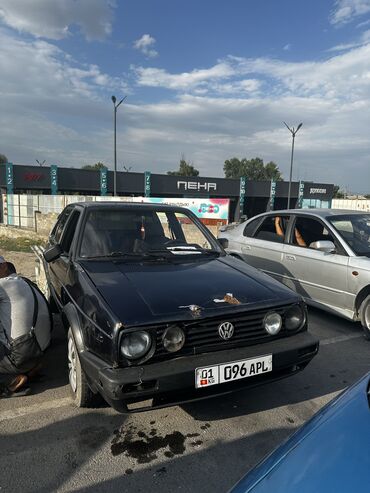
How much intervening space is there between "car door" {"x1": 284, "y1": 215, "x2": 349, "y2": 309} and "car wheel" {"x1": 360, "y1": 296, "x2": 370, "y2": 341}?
0.87 feet

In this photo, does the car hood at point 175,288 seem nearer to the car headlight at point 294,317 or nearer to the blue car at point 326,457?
the car headlight at point 294,317

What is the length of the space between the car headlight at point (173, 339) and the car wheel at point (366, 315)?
315cm

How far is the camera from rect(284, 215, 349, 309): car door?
5277mm

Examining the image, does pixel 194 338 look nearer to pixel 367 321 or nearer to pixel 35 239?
pixel 367 321

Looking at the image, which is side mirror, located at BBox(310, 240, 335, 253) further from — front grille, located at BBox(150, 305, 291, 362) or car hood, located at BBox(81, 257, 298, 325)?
front grille, located at BBox(150, 305, 291, 362)

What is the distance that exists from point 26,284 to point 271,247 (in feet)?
13.0

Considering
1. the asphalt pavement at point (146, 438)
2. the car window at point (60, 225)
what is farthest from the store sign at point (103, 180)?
the asphalt pavement at point (146, 438)

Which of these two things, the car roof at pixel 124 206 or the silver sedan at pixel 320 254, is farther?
the silver sedan at pixel 320 254

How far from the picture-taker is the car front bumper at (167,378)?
8.36 ft

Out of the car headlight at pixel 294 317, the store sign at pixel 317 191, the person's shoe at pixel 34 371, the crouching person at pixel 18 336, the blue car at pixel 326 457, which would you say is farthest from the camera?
the store sign at pixel 317 191

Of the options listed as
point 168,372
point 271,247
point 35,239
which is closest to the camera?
point 168,372

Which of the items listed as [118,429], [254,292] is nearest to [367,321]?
[254,292]

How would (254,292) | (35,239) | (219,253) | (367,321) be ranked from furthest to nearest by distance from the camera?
(35,239) → (367,321) → (219,253) → (254,292)

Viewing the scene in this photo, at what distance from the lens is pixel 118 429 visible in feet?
9.75
